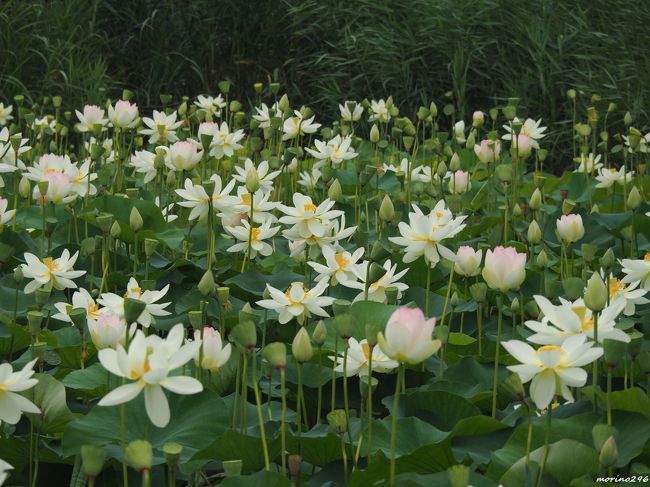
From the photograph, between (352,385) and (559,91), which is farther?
(559,91)

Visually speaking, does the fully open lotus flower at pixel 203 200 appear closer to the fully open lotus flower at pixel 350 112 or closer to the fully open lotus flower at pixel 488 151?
the fully open lotus flower at pixel 488 151

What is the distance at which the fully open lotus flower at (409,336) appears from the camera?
3.48 ft

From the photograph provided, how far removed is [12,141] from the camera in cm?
245

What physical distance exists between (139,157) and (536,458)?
158cm

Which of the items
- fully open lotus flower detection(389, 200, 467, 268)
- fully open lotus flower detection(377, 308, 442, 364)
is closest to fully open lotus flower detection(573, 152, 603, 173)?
fully open lotus flower detection(389, 200, 467, 268)

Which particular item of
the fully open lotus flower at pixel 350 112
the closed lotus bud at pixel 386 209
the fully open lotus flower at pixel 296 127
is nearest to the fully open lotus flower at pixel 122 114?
the fully open lotus flower at pixel 296 127

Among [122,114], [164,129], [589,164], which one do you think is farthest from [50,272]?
[589,164]

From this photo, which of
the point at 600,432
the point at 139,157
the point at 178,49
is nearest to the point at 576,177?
the point at 139,157

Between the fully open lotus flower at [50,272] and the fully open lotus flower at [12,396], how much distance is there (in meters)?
0.58

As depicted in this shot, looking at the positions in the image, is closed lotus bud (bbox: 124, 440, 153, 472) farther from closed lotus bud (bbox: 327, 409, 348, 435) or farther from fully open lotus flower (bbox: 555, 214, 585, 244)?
fully open lotus flower (bbox: 555, 214, 585, 244)

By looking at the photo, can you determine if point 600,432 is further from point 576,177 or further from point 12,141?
point 576,177

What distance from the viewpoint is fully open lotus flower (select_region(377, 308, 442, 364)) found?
106 centimetres

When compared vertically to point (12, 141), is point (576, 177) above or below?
below

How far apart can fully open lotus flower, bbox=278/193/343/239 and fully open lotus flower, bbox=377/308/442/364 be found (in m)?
0.76
